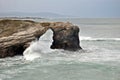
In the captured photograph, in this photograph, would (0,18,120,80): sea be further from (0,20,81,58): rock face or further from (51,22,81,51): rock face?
(51,22,81,51): rock face

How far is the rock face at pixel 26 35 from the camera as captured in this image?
2762 centimetres

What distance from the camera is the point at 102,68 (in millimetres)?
21938

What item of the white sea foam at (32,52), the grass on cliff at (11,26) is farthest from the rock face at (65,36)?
the white sea foam at (32,52)

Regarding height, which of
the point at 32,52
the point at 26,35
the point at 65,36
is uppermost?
the point at 26,35

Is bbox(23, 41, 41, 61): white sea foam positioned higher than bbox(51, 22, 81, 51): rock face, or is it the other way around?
bbox(51, 22, 81, 51): rock face

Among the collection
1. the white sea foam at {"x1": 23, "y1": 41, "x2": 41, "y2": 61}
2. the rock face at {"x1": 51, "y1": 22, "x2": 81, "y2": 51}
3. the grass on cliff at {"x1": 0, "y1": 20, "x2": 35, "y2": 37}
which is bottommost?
the white sea foam at {"x1": 23, "y1": 41, "x2": 41, "y2": 61}

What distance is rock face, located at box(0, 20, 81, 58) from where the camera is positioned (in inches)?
1088

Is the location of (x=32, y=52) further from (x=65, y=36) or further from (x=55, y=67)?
(x=55, y=67)

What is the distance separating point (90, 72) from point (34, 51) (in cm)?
1064

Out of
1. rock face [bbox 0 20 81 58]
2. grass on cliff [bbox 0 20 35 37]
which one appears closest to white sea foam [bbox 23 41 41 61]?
rock face [bbox 0 20 81 58]

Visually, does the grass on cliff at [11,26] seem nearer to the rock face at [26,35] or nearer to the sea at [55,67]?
the rock face at [26,35]

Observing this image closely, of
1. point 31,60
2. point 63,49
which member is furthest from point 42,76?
point 63,49

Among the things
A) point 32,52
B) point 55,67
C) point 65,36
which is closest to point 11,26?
point 32,52

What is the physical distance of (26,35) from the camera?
2873 centimetres
